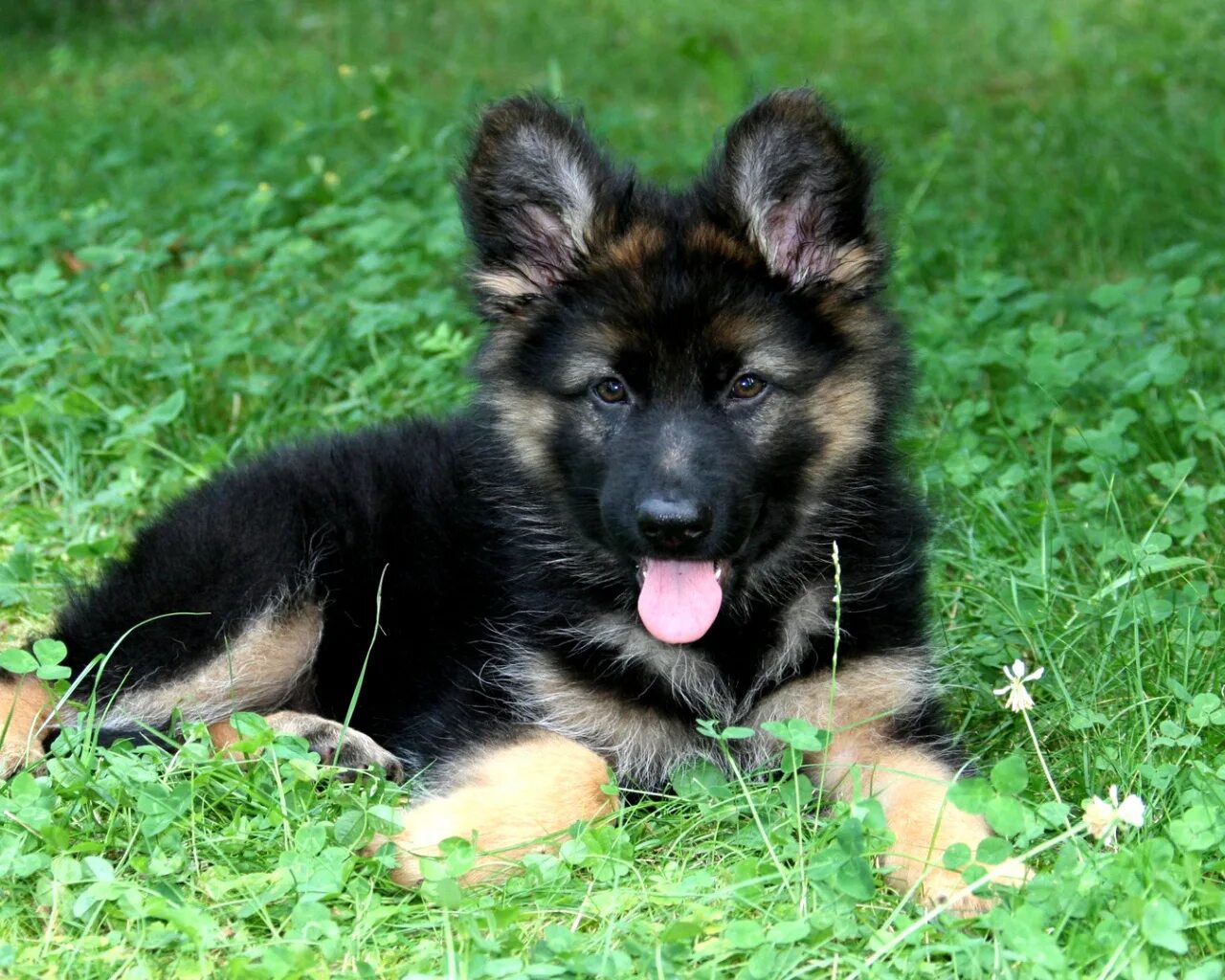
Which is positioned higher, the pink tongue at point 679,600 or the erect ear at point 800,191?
the erect ear at point 800,191

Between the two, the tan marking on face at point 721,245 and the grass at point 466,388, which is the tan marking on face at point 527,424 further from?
the grass at point 466,388

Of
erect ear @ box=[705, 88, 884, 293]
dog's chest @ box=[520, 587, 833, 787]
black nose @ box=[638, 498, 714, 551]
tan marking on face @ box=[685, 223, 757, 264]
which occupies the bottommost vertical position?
dog's chest @ box=[520, 587, 833, 787]

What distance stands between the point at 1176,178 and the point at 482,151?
4.52 metres

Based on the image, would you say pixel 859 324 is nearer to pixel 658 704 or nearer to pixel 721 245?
pixel 721 245

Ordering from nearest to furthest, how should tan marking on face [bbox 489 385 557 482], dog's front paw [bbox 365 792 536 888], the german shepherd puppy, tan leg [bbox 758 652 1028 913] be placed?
tan leg [bbox 758 652 1028 913], dog's front paw [bbox 365 792 536 888], the german shepherd puppy, tan marking on face [bbox 489 385 557 482]

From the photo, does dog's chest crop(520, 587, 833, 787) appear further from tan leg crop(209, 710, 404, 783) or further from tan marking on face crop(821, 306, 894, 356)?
tan marking on face crop(821, 306, 894, 356)

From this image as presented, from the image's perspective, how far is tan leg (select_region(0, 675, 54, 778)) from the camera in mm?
3562

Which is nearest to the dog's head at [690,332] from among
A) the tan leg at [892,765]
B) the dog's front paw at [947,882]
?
the tan leg at [892,765]

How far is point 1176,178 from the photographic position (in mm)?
7047

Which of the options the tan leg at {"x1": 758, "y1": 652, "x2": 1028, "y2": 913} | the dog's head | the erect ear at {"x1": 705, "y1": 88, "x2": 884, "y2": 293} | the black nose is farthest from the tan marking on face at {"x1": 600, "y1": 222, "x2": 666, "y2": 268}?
the tan leg at {"x1": 758, "y1": 652, "x2": 1028, "y2": 913}

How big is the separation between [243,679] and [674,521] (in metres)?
1.34

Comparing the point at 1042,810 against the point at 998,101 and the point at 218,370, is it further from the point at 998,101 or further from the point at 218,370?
the point at 998,101

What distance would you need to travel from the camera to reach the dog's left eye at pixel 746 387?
342 centimetres

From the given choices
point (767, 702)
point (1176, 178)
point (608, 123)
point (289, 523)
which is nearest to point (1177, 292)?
point (1176, 178)
